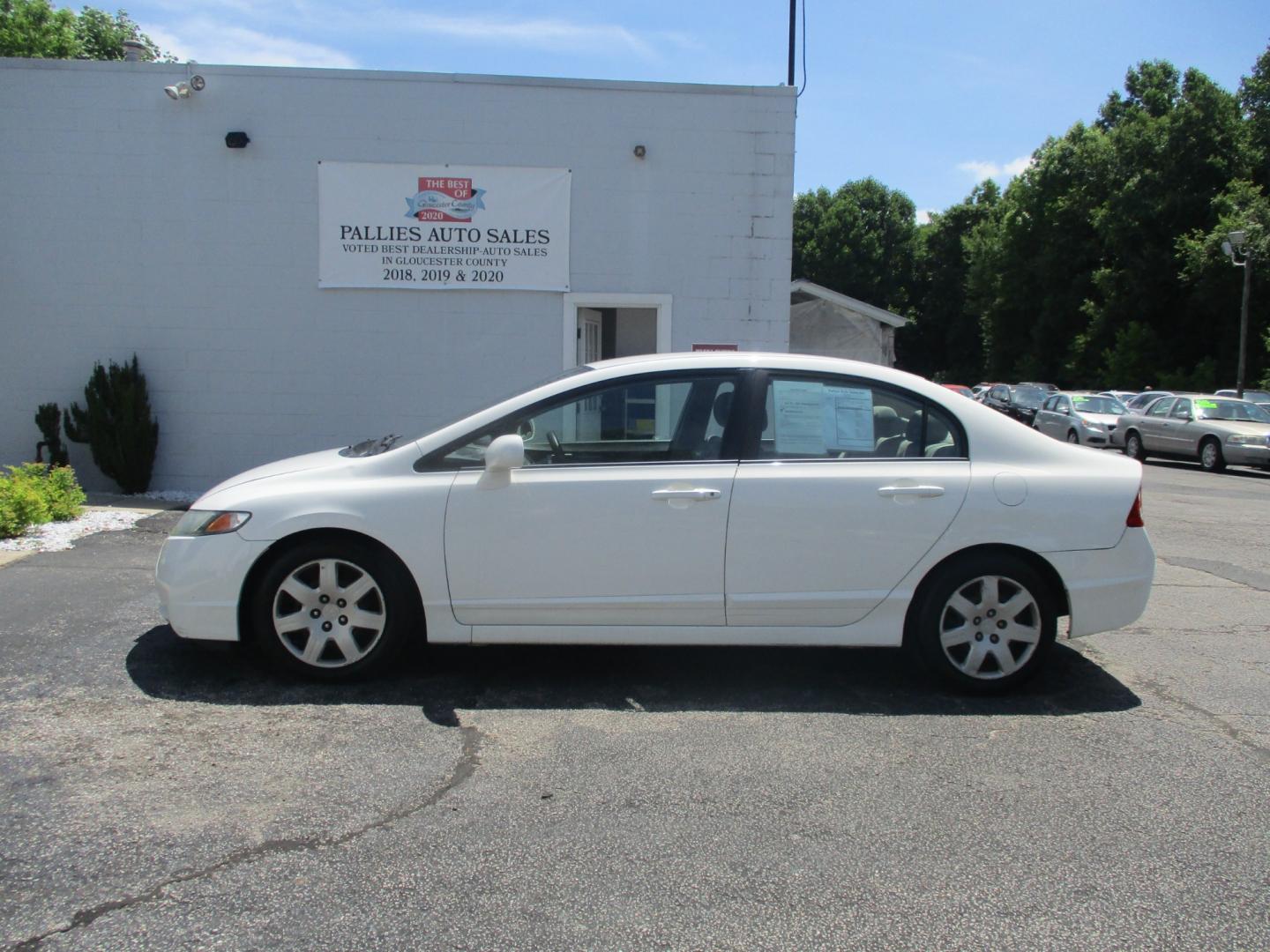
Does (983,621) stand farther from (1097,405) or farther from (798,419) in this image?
(1097,405)

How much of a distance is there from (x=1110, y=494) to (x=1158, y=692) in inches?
42.8

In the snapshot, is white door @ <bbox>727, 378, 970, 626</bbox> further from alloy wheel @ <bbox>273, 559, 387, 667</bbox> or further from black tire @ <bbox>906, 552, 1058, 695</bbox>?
alloy wheel @ <bbox>273, 559, 387, 667</bbox>

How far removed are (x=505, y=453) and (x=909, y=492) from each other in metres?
1.91

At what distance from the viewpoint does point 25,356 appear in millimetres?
10789

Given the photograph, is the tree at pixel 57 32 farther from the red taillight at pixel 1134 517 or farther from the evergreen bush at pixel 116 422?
the red taillight at pixel 1134 517

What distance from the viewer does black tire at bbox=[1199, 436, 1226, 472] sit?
67.8 feet

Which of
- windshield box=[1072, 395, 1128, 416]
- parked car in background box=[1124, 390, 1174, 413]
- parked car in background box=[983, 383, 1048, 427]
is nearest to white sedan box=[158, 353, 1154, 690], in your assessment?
parked car in background box=[1124, 390, 1174, 413]

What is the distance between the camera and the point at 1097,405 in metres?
27.4

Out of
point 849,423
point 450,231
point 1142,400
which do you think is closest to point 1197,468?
point 1142,400

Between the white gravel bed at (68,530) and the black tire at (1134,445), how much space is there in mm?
21026

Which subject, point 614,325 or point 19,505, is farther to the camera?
point 614,325

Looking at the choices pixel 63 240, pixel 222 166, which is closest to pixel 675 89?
pixel 222 166

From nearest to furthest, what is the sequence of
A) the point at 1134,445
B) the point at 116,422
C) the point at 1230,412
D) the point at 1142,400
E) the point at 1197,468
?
1. the point at 116,422
2. the point at 1230,412
3. the point at 1197,468
4. the point at 1134,445
5. the point at 1142,400

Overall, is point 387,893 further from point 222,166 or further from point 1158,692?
point 222,166
